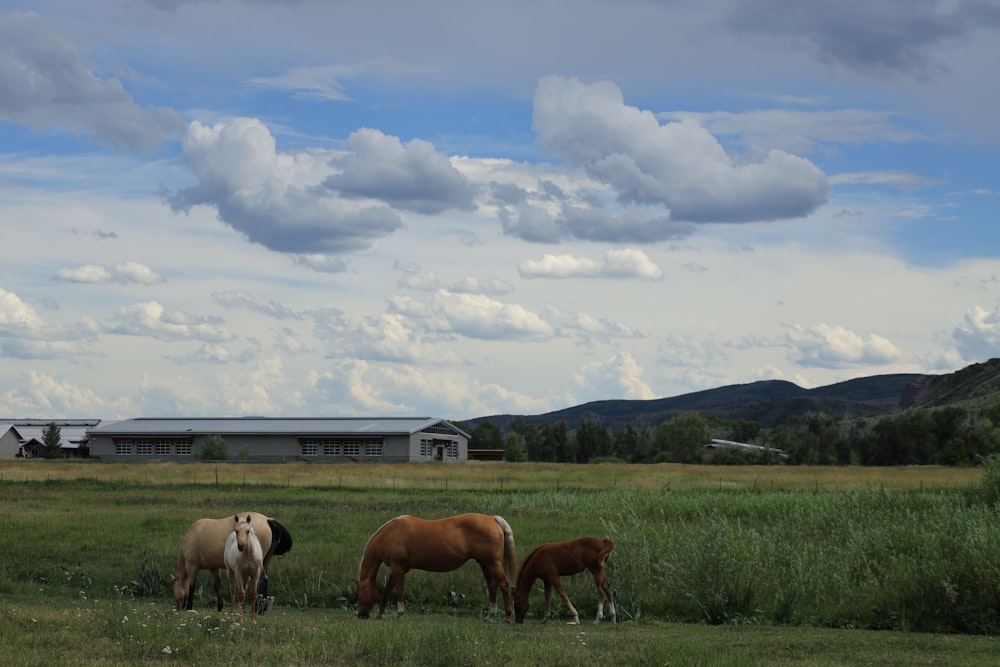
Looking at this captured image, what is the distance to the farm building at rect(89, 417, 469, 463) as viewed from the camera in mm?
102188

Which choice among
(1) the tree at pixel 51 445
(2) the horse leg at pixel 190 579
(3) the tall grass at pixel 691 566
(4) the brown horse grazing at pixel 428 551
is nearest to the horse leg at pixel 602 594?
(3) the tall grass at pixel 691 566

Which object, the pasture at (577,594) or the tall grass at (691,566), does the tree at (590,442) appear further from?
the tall grass at (691,566)

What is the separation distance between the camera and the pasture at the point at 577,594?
1211cm

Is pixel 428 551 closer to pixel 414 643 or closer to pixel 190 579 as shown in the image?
pixel 414 643

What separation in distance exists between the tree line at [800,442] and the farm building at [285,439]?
2102cm

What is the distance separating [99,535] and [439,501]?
15.5 meters

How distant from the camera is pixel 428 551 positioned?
15.7 meters

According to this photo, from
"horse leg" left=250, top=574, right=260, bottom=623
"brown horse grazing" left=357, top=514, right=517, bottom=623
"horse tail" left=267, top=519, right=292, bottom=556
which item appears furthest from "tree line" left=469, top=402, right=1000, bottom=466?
"horse leg" left=250, top=574, right=260, bottom=623

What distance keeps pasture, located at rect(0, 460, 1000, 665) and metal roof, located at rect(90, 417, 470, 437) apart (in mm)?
69970

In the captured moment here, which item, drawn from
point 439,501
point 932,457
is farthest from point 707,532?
point 932,457

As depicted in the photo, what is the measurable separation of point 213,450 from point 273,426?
40.8ft

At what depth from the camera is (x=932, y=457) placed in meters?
115

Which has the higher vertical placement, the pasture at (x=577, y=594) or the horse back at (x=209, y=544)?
the horse back at (x=209, y=544)

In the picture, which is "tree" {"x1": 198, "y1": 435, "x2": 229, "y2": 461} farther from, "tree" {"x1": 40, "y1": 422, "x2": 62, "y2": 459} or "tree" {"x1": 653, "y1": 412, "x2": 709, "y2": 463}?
"tree" {"x1": 653, "y1": 412, "x2": 709, "y2": 463}
